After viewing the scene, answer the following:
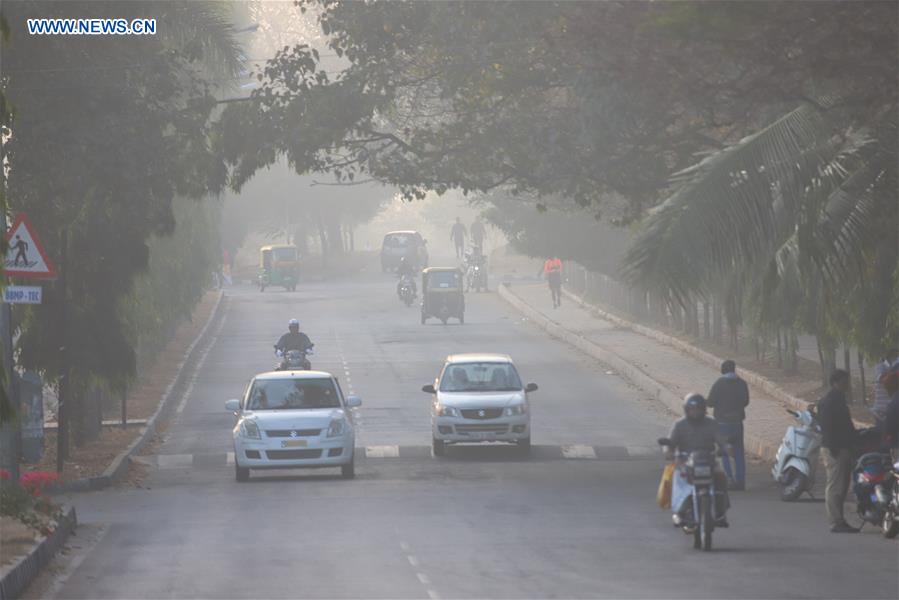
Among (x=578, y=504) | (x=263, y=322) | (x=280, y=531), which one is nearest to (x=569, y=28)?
(x=578, y=504)

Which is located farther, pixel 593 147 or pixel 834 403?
pixel 593 147

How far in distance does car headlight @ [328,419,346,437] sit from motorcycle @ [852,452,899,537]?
27.8 ft

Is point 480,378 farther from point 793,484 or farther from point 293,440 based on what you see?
point 793,484

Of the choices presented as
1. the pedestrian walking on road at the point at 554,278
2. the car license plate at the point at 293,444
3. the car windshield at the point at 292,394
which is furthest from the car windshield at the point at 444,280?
the car license plate at the point at 293,444

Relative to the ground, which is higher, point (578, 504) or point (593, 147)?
point (593, 147)

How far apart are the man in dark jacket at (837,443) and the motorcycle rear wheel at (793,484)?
2.89 metres

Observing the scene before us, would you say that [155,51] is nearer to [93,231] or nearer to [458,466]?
[93,231]

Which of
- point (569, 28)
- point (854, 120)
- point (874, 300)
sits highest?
point (569, 28)

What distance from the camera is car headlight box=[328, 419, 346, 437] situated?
25266 millimetres

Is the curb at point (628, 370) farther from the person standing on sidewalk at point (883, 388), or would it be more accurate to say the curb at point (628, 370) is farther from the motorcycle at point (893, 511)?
the motorcycle at point (893, 511)

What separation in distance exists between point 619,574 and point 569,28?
11.4 m

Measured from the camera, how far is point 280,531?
19531mm

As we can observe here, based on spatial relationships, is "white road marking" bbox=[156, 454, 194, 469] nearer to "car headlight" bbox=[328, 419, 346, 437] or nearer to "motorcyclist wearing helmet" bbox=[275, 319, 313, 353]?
"car headlight" bbox=[328, 419, 346, 437]

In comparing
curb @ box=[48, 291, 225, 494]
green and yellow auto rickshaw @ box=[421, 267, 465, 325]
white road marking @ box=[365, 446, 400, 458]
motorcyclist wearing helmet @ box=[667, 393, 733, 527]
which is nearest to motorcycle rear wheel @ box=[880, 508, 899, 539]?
motorcyclist wearing helmet @ box=[667, 393, 733, 527]
